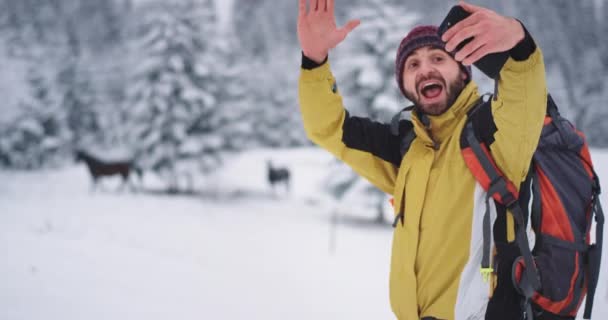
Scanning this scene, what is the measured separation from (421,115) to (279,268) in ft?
23.1

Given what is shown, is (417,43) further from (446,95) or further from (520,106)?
(520,106)

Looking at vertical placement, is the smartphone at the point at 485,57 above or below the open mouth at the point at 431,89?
above

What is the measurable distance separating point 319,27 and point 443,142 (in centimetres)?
80

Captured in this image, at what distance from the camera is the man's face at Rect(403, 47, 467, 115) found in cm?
Result: 173

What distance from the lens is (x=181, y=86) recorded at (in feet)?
61.8

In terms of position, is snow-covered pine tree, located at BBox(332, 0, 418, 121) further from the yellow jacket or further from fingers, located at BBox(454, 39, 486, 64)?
fingers, located at BBox(454, 39, 486, 64)

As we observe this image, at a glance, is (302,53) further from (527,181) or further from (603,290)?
(603,290)

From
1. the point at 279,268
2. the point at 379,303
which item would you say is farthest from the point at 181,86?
the point at 379,303

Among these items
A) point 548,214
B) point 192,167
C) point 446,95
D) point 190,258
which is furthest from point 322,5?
point 192,167

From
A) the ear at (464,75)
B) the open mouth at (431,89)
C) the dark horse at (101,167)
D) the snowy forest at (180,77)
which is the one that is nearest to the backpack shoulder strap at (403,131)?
the open mouth at (431,89)

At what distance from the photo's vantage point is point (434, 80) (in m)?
1.75

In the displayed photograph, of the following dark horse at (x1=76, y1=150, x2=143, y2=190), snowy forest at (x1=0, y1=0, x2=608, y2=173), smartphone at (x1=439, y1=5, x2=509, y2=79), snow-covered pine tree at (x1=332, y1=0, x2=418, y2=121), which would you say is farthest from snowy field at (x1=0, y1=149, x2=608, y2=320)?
snow-covered pine tree at (x1=332, y1=0, x2=418, y2=121)

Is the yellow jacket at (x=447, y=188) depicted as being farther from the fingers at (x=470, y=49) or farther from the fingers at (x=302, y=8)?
the fingers at (x=302, y=8)

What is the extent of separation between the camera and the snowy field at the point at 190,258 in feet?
11.6
